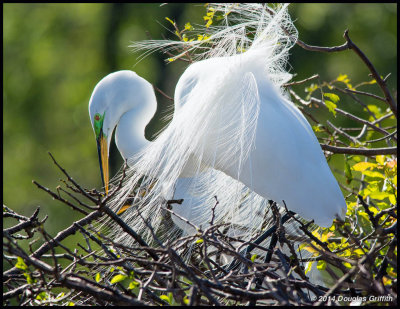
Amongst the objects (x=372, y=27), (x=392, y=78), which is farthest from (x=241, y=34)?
(x=372, y=27)

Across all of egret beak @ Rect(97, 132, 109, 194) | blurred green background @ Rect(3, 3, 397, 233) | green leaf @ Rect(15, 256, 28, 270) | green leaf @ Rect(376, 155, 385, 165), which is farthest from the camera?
blurred green background @ Rect(3, 3, 397, 233)

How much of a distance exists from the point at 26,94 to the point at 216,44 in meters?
7.11

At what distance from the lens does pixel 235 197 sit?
2.22 metres

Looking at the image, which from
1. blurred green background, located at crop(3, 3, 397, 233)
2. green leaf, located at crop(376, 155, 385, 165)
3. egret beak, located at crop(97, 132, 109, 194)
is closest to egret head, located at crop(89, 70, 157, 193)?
egret beak, located at crop(97, 132, 109, 194)

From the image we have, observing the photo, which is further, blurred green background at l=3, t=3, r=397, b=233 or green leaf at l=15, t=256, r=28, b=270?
blurred green background at l=3, t=3, r=397, b=233

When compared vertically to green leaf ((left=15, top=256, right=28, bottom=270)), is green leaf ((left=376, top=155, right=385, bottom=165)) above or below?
below

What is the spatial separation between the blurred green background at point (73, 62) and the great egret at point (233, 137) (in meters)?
5.46

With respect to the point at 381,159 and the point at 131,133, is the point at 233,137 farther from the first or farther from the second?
the point at 131,133

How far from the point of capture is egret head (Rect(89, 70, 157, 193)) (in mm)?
2394

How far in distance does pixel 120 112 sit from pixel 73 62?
6.79 meters

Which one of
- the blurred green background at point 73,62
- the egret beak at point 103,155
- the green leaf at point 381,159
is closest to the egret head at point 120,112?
the egret beak at point 103,155

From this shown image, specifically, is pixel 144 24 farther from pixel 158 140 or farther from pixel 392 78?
pixel 158 140

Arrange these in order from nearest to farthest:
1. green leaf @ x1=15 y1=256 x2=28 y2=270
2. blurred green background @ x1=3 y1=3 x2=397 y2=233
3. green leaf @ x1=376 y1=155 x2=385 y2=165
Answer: green leaf @ x1=15 y1=256 x2=28 y2=270 → green leaf @ x1=376 y1=155 x2=385 y2=165 → blurred green background @ x1=3 y1=3 x2=397 y2=233

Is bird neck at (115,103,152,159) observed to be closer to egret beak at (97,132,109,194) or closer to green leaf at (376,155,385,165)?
egret beak at (97,132,109,194)
